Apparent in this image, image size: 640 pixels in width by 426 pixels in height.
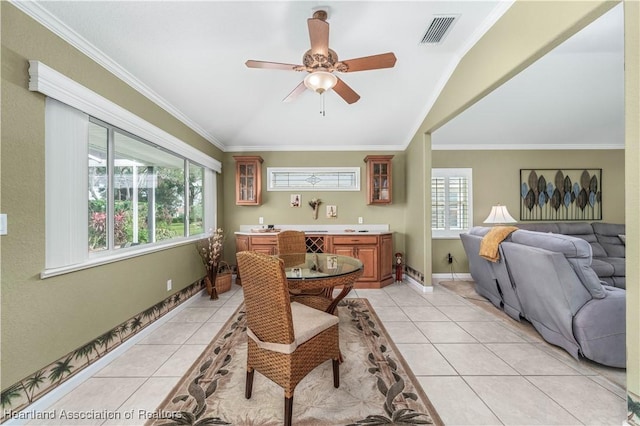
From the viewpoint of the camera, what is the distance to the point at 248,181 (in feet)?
14.7

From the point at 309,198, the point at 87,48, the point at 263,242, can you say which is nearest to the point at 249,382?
the point at 263,242

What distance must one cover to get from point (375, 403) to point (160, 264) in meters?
2.56

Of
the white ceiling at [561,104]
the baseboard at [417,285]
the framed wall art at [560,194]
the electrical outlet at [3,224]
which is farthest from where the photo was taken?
the framed wall art at [560,194]

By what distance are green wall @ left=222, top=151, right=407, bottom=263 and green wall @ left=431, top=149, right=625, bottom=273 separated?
1026 millimetres

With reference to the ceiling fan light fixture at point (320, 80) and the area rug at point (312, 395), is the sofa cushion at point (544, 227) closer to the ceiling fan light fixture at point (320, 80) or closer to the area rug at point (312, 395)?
the area rug at point (312, 395)

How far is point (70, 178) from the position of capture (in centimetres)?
180

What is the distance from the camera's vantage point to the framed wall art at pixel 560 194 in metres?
4.59

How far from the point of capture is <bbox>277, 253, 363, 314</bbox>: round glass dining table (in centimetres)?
183

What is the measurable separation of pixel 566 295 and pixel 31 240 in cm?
390

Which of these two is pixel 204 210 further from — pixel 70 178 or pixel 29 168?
pixel 29 168

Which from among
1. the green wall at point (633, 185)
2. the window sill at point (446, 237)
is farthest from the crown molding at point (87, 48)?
the window sill at point (446, 237)

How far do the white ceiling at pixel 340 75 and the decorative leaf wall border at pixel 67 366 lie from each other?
Answer: 2279 millimetres

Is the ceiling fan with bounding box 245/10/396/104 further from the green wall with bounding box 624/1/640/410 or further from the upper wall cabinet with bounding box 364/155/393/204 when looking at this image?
the upper wall cabinet with bounding box 364/155/393/204

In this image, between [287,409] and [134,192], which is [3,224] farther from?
[287,409]
